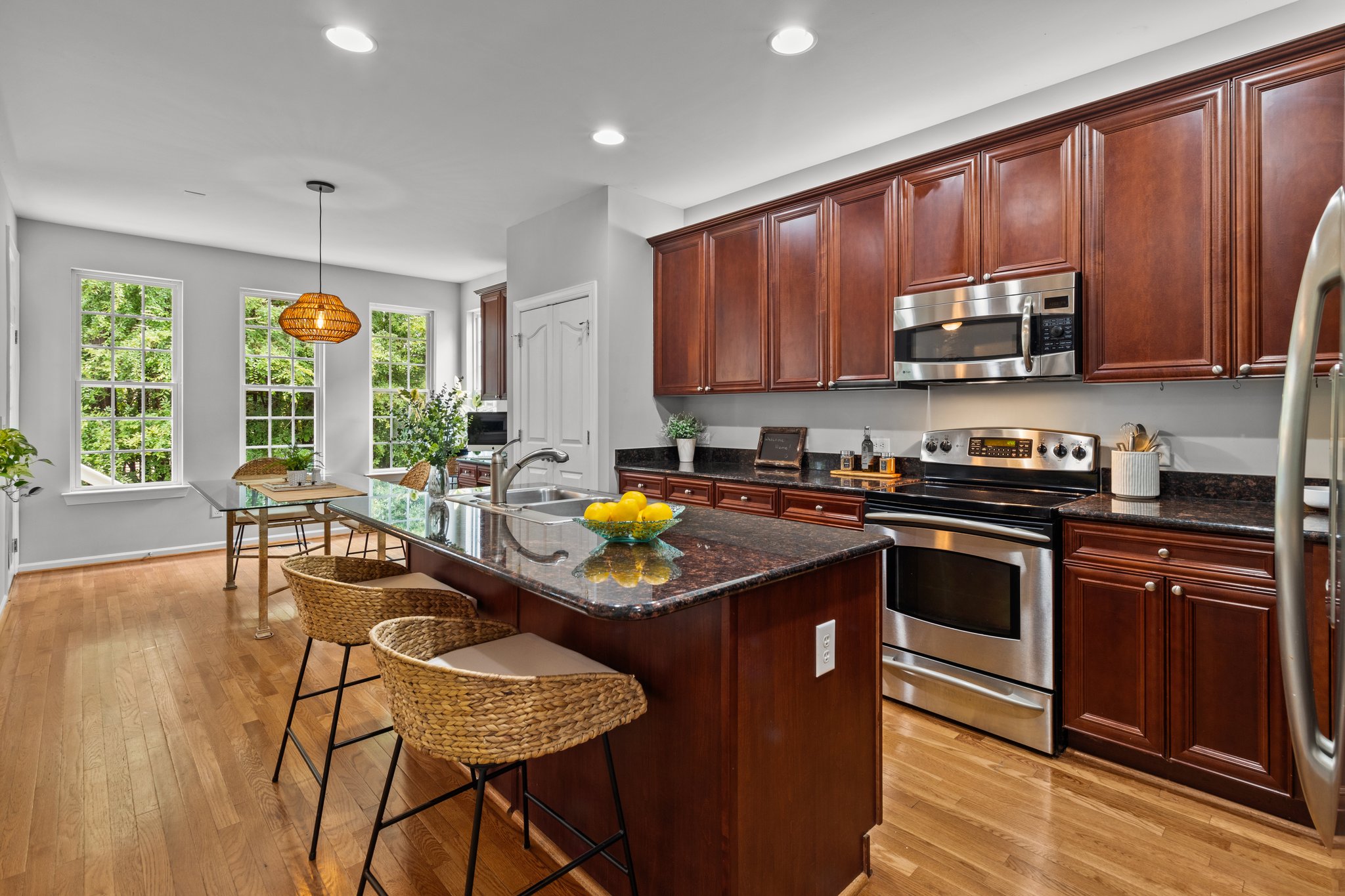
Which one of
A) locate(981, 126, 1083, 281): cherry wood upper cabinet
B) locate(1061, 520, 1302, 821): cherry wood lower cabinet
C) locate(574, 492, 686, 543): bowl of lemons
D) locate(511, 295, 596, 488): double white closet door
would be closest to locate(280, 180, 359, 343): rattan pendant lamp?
locate(511, 295, 596, 488): double white closet door

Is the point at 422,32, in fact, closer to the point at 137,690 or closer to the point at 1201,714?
the point at 137,690

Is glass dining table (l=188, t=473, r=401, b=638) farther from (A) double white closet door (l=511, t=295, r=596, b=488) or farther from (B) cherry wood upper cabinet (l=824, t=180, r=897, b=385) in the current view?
(B) cherry wood upper cabinet (l=824, t=180, r=897, b=385)

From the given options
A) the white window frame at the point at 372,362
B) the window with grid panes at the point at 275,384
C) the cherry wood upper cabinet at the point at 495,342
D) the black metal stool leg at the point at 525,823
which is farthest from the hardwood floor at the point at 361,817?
the white window frame at the point at 372,362

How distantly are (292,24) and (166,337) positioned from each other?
424cm

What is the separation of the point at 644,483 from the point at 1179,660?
283 centimetres

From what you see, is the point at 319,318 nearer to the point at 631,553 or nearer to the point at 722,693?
the point at 631,553

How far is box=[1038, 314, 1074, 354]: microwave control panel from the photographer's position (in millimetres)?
2742

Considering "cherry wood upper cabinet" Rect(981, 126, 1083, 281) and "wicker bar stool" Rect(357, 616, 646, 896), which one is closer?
"wicker bar stool" Rect(357, 616, 646, 896)

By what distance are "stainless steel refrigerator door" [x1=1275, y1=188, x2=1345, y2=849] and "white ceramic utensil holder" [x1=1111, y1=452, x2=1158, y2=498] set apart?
2.02 meters

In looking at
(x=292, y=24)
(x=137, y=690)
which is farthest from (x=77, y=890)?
(x=292, y=24)

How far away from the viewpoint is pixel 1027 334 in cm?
283

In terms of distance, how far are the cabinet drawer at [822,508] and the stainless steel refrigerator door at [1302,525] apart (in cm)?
224

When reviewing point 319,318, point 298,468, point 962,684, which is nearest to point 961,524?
point 962,684

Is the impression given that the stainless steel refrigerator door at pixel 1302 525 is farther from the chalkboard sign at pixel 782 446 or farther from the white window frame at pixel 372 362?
the white window frame at pixel 372 362
